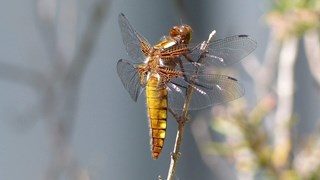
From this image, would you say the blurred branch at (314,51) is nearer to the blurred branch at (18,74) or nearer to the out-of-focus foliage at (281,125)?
the out-of-focus foliage at (281,125)

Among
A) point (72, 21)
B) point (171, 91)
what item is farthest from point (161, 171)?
point (171, 91)

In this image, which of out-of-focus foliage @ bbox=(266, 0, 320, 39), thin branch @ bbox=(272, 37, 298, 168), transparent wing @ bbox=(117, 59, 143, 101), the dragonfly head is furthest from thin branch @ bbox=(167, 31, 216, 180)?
thin branch @ bbox=(272, 37, 298, 168)

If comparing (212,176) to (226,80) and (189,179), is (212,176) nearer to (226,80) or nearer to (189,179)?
(189,179)

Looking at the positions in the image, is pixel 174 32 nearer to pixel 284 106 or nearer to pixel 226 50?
pixel 226 50

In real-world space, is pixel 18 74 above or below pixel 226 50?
above

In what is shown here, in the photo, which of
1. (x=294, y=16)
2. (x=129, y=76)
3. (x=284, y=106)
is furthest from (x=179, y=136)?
(x=284, y=106)

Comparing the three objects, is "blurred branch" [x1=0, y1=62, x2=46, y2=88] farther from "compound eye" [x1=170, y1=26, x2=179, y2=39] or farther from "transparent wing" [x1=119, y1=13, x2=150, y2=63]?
"compound eye" [x1=170, y1=26, x2=179, y2=39]

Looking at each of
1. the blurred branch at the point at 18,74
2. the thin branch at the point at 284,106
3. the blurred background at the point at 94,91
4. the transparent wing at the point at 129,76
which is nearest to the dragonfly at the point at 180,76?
the transparent wing at the point at 129,76
